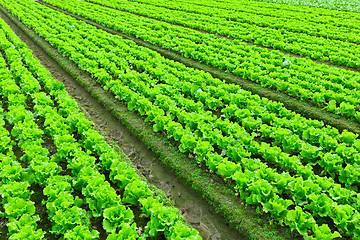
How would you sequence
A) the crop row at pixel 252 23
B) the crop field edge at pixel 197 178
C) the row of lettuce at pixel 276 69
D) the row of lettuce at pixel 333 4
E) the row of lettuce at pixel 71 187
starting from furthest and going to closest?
the row of lettuce at pixel 333 4 → the crop row at pixel 252 23 → the row of lettuce at pixel 276 69 → the crop field edge at pixel 197 178 → the row of lettuce at pixel 71 187

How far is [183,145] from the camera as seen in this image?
7.70 meters

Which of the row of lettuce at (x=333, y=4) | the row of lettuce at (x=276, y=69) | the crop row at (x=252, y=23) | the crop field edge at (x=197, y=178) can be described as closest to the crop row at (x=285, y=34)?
the crop row at (x=252, y=23)

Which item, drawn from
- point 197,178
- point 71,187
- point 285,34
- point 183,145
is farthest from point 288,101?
point 285,34

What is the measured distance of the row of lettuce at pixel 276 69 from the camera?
1003 cm

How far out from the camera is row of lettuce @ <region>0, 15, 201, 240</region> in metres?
5.20

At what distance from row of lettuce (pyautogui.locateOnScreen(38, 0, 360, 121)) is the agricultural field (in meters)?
0.07

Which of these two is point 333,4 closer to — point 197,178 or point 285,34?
point 285,34

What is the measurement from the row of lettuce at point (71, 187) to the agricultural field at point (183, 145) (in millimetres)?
29

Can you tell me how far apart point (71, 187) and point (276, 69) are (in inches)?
415

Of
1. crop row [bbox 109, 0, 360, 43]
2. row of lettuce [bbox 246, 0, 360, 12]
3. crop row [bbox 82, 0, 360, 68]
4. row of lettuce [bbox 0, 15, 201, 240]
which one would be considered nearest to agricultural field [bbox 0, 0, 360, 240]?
row of lettuce [bbox 0, 15, 201, 240]

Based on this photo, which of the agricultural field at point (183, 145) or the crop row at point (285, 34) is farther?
the crop row at point (285, 34)

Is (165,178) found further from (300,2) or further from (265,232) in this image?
(300,2)

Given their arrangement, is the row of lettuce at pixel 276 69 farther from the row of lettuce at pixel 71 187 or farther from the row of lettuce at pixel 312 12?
the row of lettuce at pixel 312 12

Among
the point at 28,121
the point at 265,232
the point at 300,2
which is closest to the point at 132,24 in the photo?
the point at 28,121
